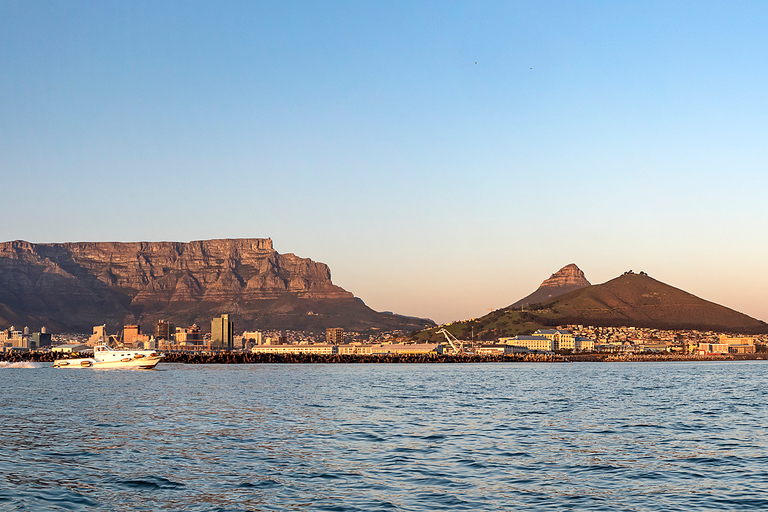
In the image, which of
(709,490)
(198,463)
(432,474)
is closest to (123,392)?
(198,463)

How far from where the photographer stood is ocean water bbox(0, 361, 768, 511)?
2614 cm

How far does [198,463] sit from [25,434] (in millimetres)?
17152

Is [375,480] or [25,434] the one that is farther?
[25,434]

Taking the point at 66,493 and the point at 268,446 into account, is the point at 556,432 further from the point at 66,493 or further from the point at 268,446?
the point at 66,493

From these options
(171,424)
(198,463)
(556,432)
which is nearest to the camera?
(198,463)

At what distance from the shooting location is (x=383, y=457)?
35.2 meters

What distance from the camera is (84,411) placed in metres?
61.2

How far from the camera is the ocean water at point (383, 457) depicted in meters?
26.1

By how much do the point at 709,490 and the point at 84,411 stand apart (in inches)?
1957

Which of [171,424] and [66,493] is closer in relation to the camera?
[66,493]

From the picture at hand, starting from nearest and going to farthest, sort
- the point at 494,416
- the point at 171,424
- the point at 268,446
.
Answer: the point at 268,446
the point at 171,424
the point at 494,416

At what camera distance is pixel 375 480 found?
29516 millimetres

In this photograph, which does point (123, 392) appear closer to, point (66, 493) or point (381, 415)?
point (381, 415)

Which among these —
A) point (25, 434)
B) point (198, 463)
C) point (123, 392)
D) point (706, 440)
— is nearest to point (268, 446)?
point (198, 463)
